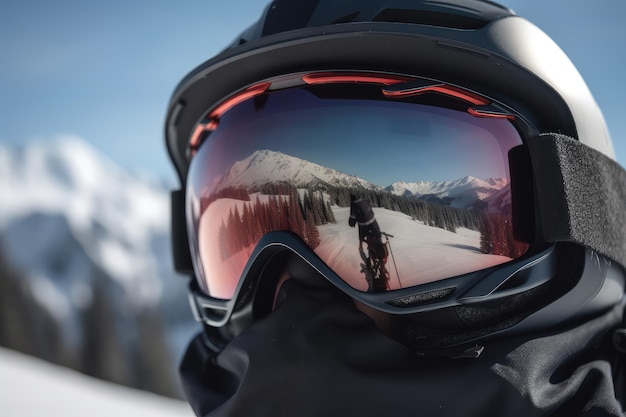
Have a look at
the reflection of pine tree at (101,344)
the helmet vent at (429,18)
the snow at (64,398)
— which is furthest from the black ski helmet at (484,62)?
the reflection of pine tree at (101,344)

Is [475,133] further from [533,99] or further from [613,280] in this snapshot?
[613,280]

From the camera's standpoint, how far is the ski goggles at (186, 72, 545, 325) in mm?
1212

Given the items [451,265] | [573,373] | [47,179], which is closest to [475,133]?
[451,265]

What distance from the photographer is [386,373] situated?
118 cm

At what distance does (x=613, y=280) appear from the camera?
1.35 m

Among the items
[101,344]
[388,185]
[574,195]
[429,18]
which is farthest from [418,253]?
[101,344]

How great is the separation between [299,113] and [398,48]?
244 millimetres

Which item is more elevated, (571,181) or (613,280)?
(571,181)

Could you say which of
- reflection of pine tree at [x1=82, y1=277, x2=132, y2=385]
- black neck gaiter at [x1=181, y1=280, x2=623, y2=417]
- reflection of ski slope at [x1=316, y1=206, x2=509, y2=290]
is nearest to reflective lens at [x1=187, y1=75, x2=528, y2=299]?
reflection of ski slope at [x1=316, y1=206, x2=509, y2=290]

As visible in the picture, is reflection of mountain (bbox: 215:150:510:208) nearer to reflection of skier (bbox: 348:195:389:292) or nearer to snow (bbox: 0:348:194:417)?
reflection of skier (bbox: 348:195:389:292)

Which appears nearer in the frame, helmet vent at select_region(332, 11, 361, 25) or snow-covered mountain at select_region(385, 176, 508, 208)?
snow-covered mountain at select_region(385, 176, 508, 208)

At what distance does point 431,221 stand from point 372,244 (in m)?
0.12

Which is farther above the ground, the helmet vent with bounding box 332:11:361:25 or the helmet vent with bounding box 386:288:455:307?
the helmet vent with bounding box 332:11:361:25

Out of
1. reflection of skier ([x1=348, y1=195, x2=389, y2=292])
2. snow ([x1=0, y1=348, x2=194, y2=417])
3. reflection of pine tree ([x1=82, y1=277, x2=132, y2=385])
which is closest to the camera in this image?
reflection of skier ([x1=348, y1=195, x2=389, y2=292])
